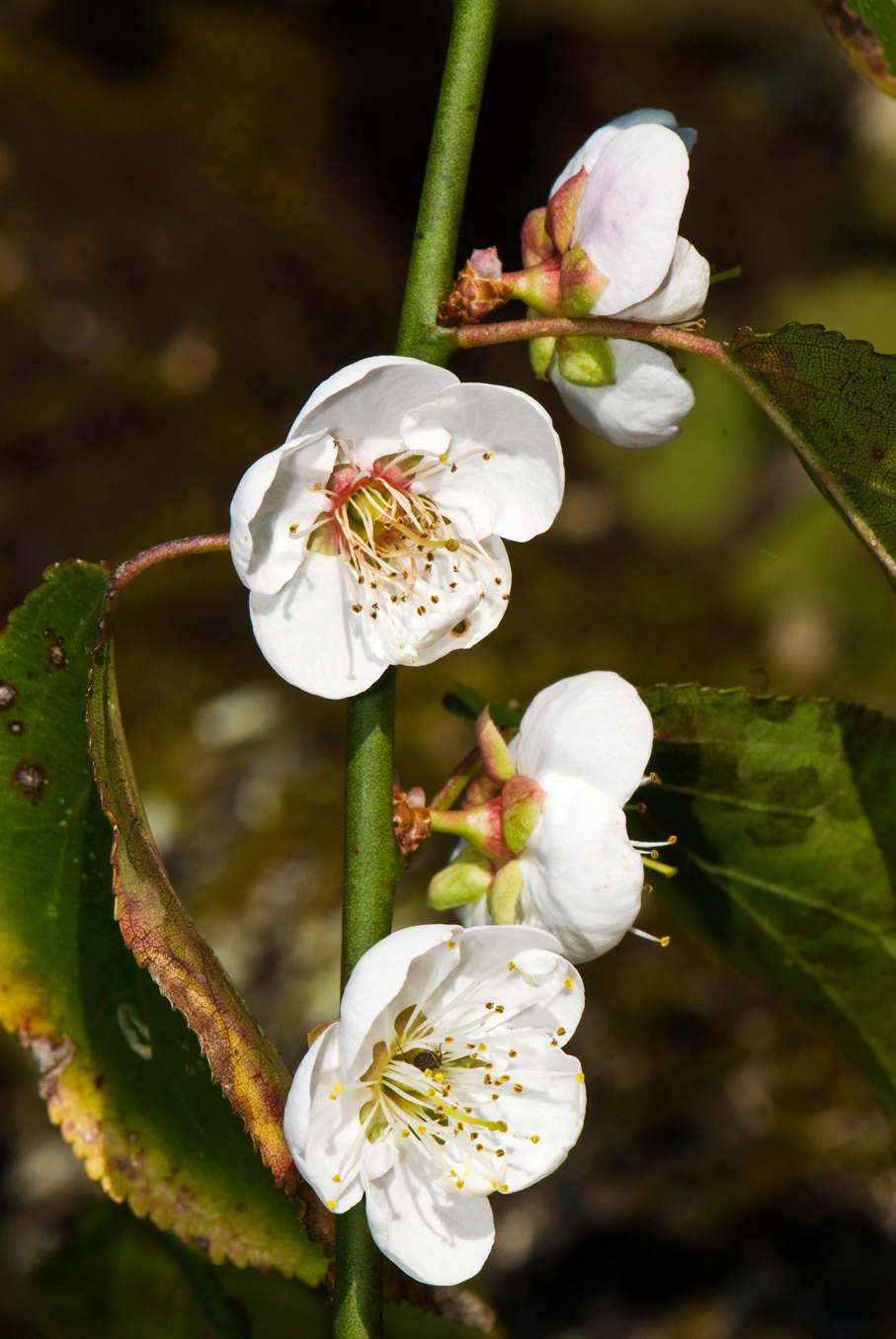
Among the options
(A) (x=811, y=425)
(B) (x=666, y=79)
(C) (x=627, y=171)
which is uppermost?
(C) (x=627, y=171)

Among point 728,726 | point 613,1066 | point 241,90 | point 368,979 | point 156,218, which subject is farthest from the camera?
point 241,90

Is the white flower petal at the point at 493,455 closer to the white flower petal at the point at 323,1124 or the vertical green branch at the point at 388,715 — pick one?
the vertical green branch at the point at 388,715

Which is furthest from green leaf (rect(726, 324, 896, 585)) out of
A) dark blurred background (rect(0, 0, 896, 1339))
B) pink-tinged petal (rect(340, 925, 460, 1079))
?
dark blurred background (rect(0, 0, 896, 1339))

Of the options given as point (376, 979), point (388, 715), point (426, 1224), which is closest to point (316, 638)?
point (388, 715)

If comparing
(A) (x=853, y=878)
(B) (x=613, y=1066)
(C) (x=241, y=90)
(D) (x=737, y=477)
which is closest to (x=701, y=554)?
(D) (x=737, y=477)

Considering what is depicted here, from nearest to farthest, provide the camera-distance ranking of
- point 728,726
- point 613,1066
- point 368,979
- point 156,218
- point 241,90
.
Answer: point 368,979
point 728,726
point 613,1066
point 156,218
point 241,90

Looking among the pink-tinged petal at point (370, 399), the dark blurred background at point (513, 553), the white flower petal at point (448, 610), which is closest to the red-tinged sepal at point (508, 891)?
the white flower petal at point (448, 610)

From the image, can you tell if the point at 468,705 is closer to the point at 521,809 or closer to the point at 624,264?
the point at 521,809

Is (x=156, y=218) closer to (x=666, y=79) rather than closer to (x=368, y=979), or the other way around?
(x=666, y=79)
